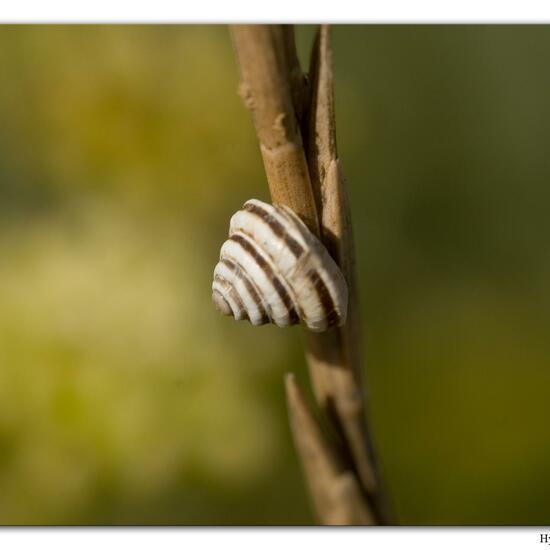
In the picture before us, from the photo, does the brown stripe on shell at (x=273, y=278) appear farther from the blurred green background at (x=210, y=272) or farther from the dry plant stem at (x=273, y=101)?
the blurred green background at (x=210, y=272)

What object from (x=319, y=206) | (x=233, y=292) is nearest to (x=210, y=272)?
(x=233, y=292)

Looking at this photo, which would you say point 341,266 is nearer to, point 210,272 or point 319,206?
point 319,206

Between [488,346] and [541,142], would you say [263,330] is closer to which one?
[488,346]

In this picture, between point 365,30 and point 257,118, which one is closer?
point 257,118

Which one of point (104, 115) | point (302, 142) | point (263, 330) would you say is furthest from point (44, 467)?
point (302, 142)

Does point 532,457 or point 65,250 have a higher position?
point 65,250

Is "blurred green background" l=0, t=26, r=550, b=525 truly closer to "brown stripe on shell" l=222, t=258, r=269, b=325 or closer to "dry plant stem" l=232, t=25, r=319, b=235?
"brown stripe on shell" l=222, t=258, r=269, b=325
